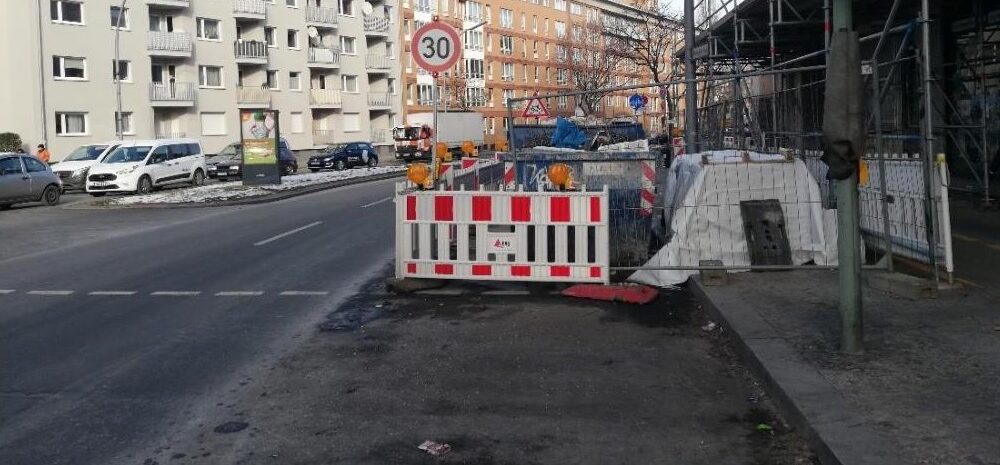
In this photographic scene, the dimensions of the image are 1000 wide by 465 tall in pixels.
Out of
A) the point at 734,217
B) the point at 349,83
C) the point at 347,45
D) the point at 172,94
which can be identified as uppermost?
the point at 347,45

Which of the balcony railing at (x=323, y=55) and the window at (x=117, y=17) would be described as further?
the balcony railing at (x=323, y=55)

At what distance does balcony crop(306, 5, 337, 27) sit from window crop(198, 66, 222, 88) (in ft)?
31.0

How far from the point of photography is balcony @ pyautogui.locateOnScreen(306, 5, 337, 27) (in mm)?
67812

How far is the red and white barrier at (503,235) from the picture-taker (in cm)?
973

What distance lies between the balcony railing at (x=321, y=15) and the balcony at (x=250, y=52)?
6.04 meters

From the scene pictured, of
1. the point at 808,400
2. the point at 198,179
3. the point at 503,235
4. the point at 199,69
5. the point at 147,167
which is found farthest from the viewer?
the point at 199,69

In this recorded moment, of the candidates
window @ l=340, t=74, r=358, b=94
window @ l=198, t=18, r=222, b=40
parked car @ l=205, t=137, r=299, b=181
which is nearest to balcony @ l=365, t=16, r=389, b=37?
window @ l=340, t=74, r=358, b=94

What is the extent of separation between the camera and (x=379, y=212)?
70.5ft

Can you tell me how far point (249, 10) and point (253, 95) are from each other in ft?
17.0

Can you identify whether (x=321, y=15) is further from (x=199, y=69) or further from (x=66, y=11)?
(x=66, y=11)

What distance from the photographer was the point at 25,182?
27297 millimetres

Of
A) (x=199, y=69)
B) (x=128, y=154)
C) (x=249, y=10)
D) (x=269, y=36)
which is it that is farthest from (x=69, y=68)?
(x=128, y=154)

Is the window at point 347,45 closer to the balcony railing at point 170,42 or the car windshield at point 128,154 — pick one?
the balcony railing at point 170,42

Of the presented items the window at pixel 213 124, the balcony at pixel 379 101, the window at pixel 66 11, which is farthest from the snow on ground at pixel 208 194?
the balcony at pixel 379 101
